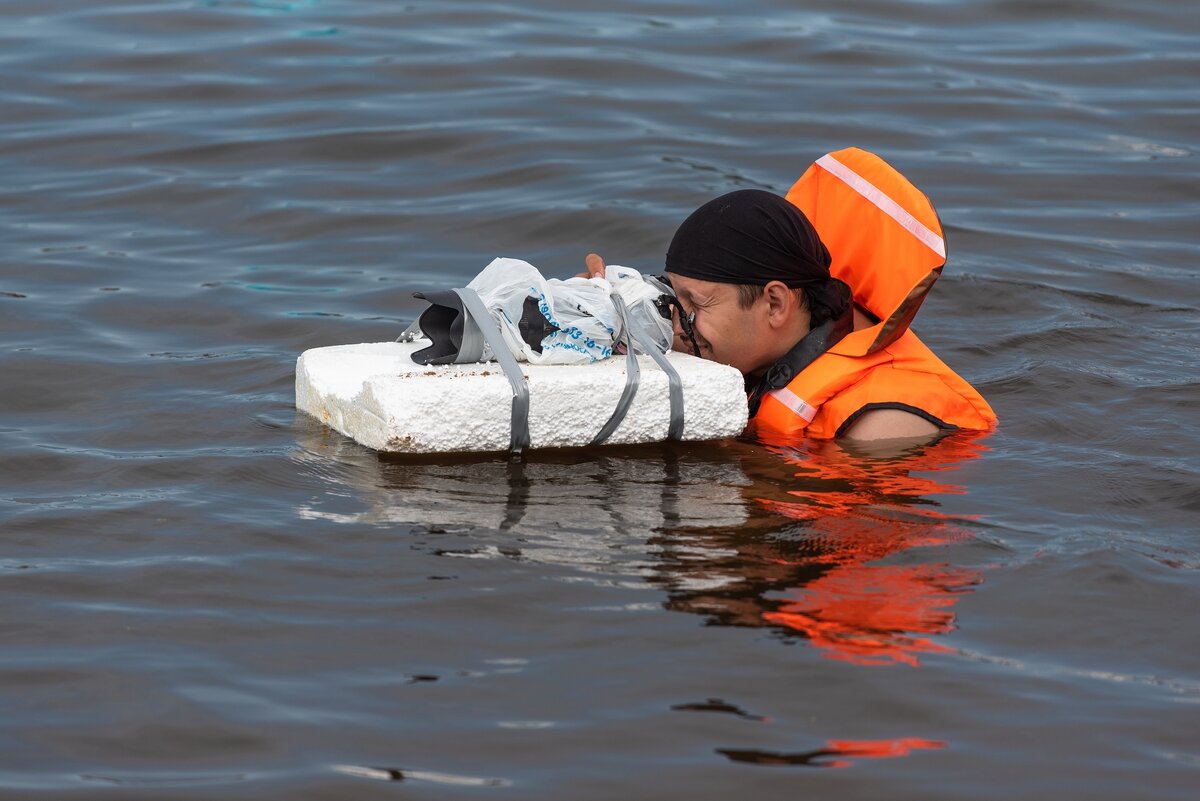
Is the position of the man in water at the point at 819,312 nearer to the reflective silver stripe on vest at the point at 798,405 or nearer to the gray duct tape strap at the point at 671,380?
the reflective silver stripe on vest at the point at 798,405

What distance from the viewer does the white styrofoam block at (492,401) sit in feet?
14.9

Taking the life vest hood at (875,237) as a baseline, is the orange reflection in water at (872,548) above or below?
below

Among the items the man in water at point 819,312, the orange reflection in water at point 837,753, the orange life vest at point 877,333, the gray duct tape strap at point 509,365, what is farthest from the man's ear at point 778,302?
the orange reflection in water at point 837,753

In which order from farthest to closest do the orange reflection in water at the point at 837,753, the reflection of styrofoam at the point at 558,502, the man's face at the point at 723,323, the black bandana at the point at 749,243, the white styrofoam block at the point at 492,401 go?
1. the man's face at the point at 723,323
2. the black bandana at the point at 749,243
3. the white styrofoam block at the point at 492,401
4. the reflection of styrofoam at the point at 558,502
5. the orange reflection in water at the point at 837,753

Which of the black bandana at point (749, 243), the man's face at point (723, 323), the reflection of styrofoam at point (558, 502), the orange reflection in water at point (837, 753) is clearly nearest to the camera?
the orange reflection in water at point (837, 753)

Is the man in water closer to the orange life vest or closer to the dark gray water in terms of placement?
the orange life vest

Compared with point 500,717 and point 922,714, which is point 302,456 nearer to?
point 500,717

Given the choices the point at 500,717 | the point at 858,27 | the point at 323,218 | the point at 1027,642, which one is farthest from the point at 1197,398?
the point at 858,27

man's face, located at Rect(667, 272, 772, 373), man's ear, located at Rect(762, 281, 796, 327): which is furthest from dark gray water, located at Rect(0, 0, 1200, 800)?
man's ear, located at Rect(762, 281, 796, 327)

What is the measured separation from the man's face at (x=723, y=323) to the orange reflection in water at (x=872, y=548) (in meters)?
0.33

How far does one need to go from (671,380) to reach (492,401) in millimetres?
573

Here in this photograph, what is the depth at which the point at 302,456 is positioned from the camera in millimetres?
4957

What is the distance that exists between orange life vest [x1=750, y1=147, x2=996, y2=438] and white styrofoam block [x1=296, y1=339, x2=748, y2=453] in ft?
0.91

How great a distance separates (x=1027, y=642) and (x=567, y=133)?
7025mm
